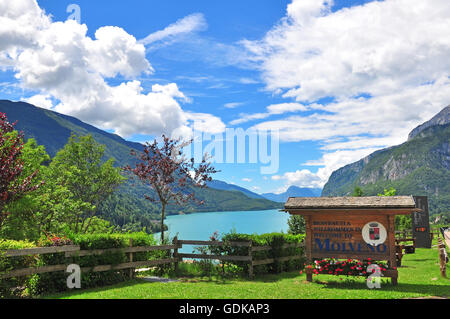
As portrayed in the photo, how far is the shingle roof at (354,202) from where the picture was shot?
12.3 meters

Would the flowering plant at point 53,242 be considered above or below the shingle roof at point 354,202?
below

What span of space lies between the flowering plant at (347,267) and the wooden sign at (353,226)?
0.82ft

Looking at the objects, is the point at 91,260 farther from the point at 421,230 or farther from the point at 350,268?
the point at 421,230

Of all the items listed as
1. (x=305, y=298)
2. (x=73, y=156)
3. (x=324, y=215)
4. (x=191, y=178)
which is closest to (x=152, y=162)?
(x=191, y=178)

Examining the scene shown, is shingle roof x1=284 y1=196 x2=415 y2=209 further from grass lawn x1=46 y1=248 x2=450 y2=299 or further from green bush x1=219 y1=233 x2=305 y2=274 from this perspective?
green bush x1=219 y1=233 x2=305 y2=274

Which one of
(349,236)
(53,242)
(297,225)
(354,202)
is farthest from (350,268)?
(297,225)

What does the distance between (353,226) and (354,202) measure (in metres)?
0.91

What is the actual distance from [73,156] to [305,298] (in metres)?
31.9

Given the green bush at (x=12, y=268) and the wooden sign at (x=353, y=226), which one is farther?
the wooden sign at (x=353, y=226)

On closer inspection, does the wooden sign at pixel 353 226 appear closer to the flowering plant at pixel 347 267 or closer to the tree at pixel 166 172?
the flowering plant at pixel 347 267

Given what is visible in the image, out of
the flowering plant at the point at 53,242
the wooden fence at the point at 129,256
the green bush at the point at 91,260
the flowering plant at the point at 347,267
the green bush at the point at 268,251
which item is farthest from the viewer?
the green bush at the point at 268,251

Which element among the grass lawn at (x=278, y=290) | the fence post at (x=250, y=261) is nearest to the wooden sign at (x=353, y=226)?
the grass lawn at (x=278, y=290)

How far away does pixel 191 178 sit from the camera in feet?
68.2
